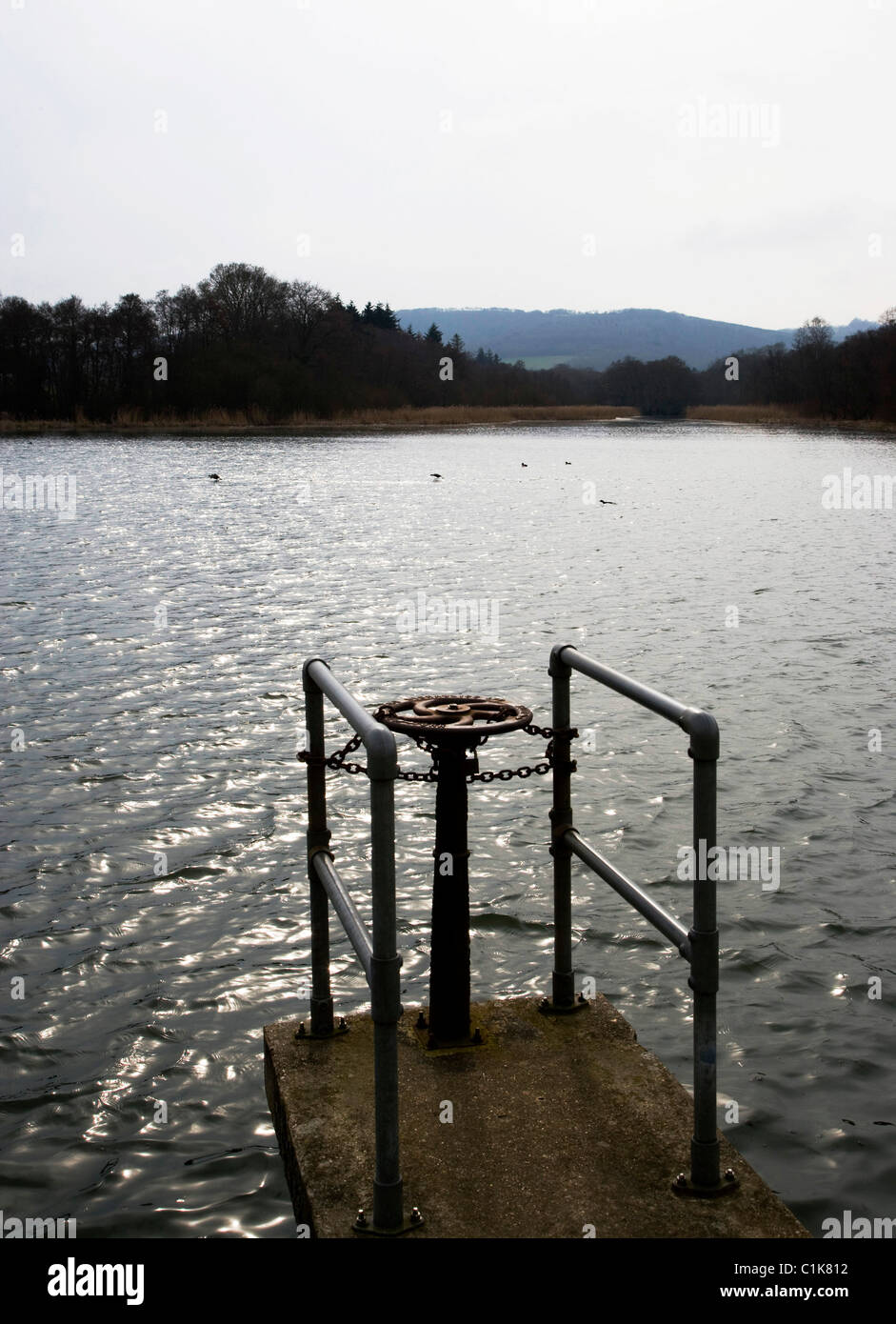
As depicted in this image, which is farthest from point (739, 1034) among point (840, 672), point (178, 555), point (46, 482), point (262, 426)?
point (262, 426)

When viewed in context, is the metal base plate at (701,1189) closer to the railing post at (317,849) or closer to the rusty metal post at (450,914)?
the rusty metal post at (450,914)

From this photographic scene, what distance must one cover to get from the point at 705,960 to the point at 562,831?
1059mm

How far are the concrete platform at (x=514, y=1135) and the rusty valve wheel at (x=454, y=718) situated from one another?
1029 millimetres

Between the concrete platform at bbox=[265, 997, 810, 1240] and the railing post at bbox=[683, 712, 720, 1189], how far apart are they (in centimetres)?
13

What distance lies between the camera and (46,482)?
37406mm

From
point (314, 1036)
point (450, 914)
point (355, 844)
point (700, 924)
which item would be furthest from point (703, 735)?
point (355, 844)

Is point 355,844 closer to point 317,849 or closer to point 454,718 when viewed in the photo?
point 317,849

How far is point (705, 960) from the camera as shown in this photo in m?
3.14

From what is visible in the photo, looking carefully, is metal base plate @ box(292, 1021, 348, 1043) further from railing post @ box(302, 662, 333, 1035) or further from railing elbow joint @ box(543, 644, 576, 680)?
railing elbow joint @ box(543, 644, 576, 680)

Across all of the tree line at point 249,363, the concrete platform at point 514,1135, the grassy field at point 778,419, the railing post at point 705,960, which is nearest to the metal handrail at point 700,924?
the railing post at point 705,960

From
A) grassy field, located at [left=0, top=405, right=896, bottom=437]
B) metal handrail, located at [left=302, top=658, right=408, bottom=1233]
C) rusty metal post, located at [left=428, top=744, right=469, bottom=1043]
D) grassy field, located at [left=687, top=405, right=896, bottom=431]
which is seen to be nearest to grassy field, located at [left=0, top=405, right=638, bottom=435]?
grassy field, located at [left=0, top=405, right=896, bottom=437]

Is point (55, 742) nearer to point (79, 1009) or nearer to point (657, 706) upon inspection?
point (79, 1009)

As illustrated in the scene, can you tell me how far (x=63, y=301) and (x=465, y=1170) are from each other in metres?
92.4

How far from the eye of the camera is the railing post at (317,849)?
13.0ft
